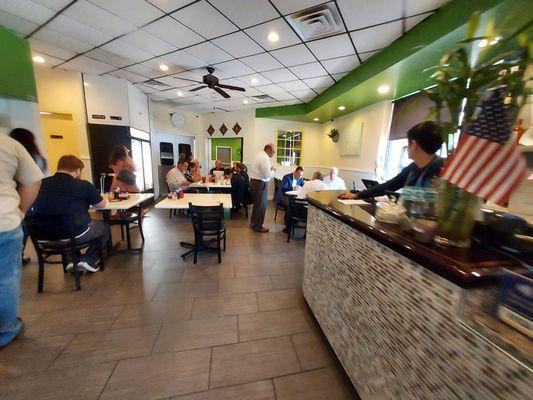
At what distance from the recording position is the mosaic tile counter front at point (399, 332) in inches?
23.5

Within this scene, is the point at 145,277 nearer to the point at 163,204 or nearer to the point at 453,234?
the point at 163,204

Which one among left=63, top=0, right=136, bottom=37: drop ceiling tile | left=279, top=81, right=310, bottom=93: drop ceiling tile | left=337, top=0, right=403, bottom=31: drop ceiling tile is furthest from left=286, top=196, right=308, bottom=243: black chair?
left=63, top=0, right=136, bottom=37: drop ceiling tile

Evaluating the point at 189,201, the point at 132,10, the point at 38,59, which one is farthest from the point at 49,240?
the point at 38,59

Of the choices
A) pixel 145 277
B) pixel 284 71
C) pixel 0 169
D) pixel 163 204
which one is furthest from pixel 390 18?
pixel 145 277

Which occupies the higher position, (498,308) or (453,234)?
(453,234)

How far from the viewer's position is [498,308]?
0.57 metres

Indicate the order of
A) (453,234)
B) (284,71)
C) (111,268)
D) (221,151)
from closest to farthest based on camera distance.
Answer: (453,234) → (111,268) → (284,71) → (221,151)

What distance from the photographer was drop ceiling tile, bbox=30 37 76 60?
10.5ft

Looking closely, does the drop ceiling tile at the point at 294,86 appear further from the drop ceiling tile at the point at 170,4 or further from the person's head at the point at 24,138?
the person's head at the point at 24,138

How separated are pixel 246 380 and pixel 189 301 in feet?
3.06

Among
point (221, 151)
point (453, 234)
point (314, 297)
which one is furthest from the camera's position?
point (221, 151)

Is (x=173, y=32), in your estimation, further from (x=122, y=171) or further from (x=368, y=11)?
(x=368, y=11)

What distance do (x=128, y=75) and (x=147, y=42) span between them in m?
1.86

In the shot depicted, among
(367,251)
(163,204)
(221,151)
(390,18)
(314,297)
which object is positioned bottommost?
(314,297)
